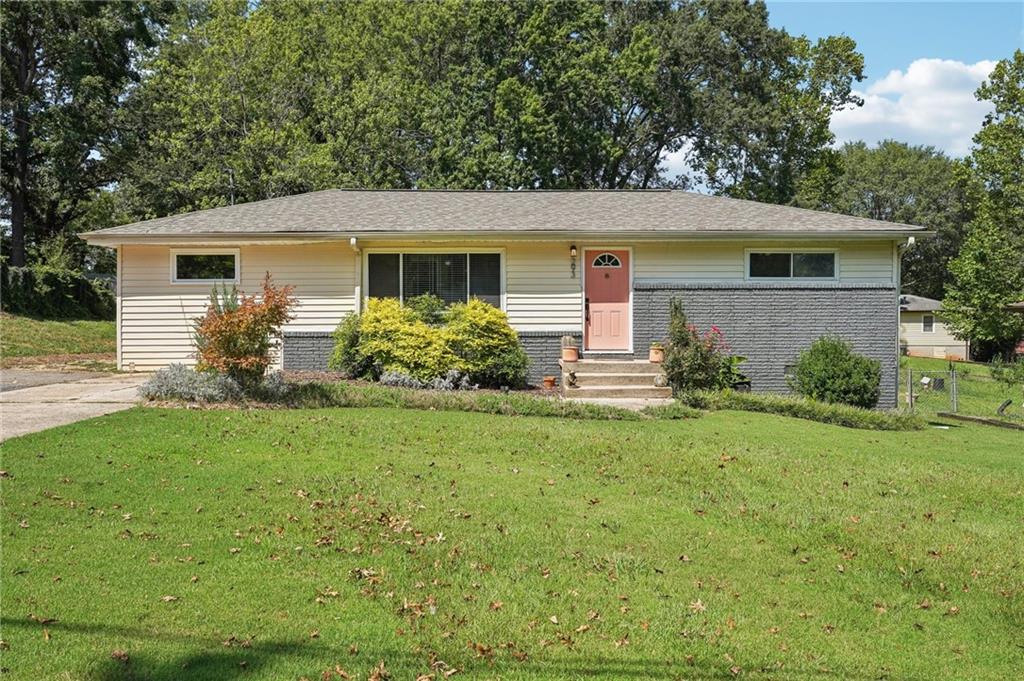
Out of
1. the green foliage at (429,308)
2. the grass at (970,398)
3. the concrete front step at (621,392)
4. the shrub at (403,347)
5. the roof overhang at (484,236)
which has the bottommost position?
the grass at (970,398)

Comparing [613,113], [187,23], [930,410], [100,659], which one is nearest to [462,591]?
[100,659]

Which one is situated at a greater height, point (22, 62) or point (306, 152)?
point (22, 62)

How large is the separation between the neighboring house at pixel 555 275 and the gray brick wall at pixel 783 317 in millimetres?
22

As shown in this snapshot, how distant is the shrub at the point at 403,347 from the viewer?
1277 cm

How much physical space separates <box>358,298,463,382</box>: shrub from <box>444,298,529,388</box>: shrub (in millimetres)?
233

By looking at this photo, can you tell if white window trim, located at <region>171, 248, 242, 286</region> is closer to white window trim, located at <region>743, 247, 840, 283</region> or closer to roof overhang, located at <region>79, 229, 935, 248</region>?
roof overhang, located at <region>79, 229, 935, 248</region>

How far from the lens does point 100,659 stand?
3453 millimetres

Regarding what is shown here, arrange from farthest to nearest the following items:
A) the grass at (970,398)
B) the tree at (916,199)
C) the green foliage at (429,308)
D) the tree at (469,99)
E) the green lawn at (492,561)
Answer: the tree at (916,199), the tree at (469,99), the grass at (970,398), the green foliage at (429,308), the green lawn at (492,561)


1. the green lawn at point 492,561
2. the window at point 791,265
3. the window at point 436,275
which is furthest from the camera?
the window at point 436,275

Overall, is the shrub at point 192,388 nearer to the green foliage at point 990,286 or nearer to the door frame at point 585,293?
the door frame at point 585,293

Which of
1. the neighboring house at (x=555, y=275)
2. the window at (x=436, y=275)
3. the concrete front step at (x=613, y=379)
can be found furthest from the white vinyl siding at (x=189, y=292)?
the concrete front step at (x=613, y=379)

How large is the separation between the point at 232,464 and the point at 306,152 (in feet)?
68.0

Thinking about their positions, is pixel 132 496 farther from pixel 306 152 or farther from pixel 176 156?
pixel 176 156

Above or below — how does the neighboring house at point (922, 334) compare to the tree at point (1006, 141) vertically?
below
